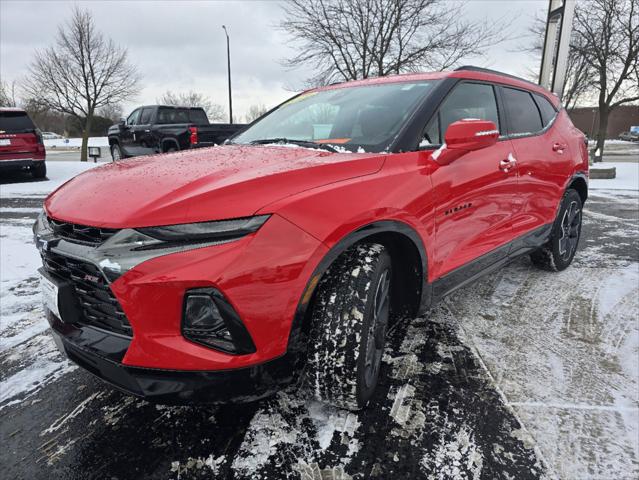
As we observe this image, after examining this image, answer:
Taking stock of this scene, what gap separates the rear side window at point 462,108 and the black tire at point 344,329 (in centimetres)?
86

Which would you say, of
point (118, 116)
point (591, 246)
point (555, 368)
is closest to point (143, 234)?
point (555, 368)

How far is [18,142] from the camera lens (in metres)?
9.73

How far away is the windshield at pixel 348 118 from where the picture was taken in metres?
2.26

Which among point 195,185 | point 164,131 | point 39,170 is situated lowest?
point 195,185

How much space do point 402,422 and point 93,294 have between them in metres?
1.39

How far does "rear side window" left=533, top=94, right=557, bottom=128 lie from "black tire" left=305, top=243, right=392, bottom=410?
2.55 metres

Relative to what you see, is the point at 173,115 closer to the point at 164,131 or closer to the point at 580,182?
the point at 164,131

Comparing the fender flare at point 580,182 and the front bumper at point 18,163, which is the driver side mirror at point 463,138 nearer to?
the fender flare at point 580,182

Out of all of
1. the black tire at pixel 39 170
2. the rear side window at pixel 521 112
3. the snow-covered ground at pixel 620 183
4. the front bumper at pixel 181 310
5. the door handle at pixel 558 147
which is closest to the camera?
the front bumper at pixel 181 310

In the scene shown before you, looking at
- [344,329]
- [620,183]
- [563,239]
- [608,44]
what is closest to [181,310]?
[344,329]

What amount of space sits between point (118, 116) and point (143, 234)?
2632 inches

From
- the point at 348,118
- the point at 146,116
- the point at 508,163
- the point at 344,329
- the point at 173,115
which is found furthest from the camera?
the point at 173,115

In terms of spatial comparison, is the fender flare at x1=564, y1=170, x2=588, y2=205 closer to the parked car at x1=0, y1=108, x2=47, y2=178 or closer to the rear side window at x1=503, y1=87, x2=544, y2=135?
the rear side window at x1=503, y1=87, x2=544, y2=135

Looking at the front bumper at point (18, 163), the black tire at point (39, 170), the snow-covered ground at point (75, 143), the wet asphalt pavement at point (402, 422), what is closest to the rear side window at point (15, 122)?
the front bumper at point (18, 163)
